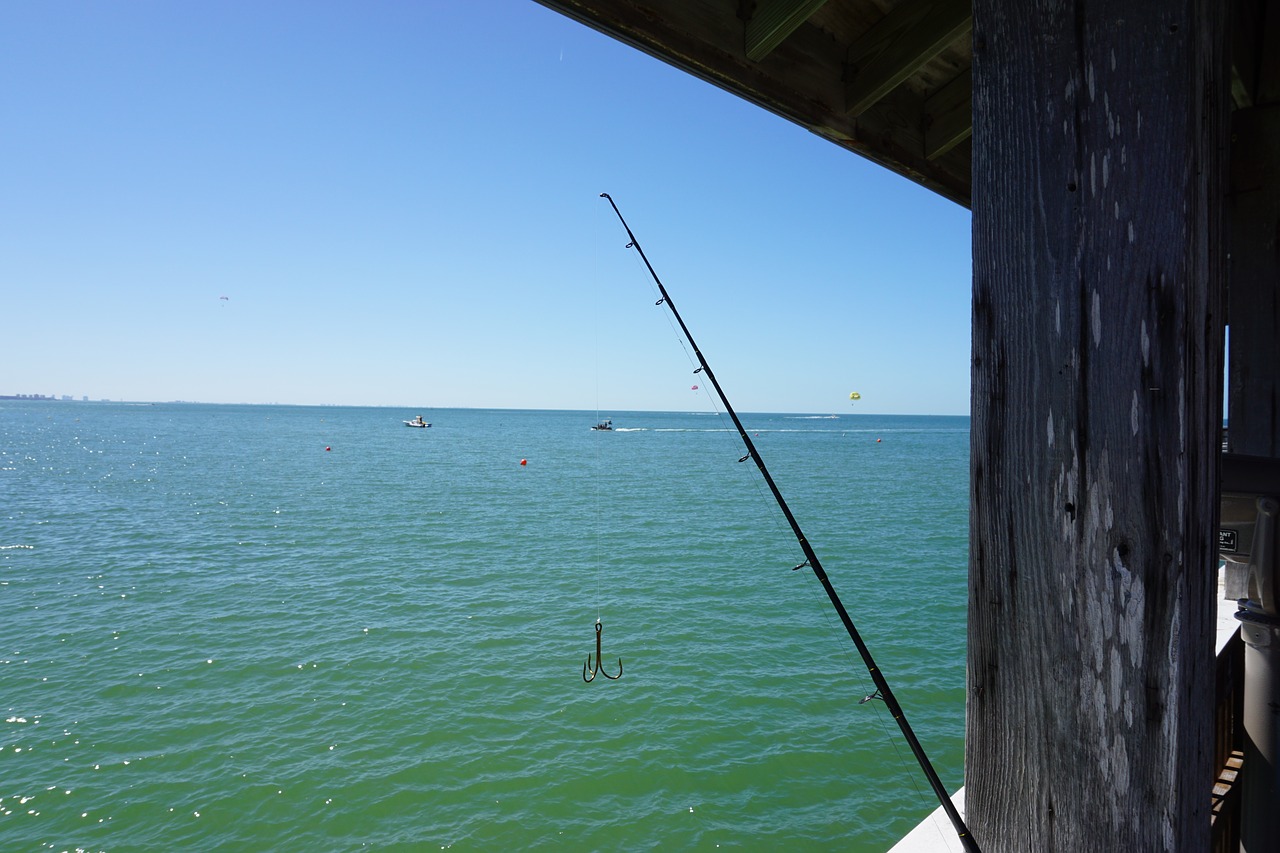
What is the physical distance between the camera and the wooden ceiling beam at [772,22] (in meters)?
1.46

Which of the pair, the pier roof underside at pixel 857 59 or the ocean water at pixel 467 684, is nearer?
the pier roof underside at pixel 857 59

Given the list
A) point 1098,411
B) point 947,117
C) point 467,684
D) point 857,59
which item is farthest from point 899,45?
point 467,684

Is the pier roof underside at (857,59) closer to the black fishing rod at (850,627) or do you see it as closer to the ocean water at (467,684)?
the black fishing rod at (850,627)

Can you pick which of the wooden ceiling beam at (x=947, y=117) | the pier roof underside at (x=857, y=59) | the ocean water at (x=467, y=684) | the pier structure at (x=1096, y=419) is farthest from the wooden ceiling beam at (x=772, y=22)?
the ocean water at (x=467, y=684)

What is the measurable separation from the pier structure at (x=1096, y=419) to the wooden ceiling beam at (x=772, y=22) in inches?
29.0

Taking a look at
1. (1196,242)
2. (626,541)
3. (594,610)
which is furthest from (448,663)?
(1196,242)

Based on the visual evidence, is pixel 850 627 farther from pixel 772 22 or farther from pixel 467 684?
pixel 467 684

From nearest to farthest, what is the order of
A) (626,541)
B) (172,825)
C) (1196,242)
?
(1196,242) < (172,825) < (626,541)

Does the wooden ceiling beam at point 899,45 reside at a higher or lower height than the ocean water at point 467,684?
higher

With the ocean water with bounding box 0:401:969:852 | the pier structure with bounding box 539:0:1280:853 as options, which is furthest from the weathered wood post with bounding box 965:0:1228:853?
the ocean water with bounding box 0:401:969:852

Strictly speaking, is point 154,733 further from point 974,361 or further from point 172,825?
point 974,361

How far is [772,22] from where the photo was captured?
1523mm

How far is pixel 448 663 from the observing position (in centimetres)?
933

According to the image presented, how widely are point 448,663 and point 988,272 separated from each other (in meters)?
9.67
